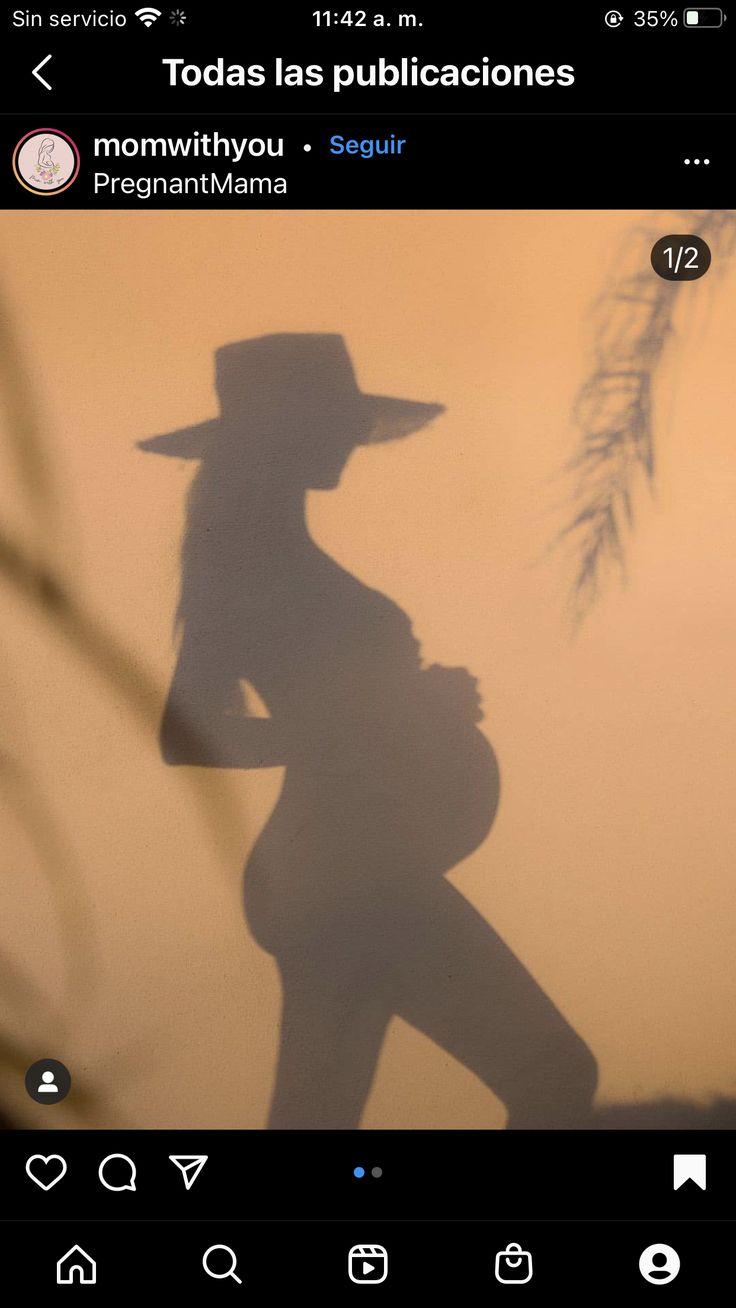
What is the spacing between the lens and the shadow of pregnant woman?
1009mm

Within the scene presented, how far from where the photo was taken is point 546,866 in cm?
103
